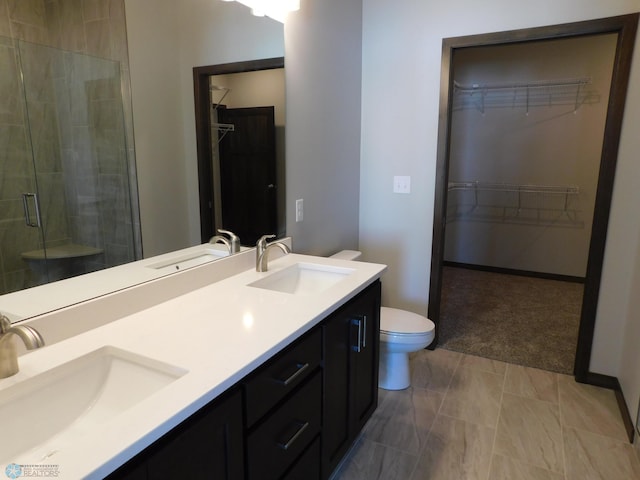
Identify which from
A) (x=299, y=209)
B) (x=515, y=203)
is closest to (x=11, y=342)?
(x=299, y=209)

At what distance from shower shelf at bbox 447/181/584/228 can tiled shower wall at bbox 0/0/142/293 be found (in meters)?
4.20

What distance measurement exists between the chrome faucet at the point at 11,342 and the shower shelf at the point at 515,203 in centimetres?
463

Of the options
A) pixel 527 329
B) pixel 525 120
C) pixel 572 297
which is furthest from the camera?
pixel 525 120

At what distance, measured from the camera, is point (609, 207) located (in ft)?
7.72

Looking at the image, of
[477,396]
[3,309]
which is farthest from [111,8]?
[477,396]

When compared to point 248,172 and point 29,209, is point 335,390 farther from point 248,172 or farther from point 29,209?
point 29,209

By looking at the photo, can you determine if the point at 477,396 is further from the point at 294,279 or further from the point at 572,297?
the point at 572,297

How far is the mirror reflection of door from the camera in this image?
184cm

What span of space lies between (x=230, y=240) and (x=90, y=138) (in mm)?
747

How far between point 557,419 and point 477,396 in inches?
16.1

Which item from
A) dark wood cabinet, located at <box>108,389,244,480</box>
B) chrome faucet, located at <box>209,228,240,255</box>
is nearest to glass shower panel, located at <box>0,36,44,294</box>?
dark wood cabinet, located at <box>108,389,244,480</box>

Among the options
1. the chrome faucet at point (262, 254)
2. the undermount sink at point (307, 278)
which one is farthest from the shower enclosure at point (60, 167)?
the undermount sink at point (307, 278)

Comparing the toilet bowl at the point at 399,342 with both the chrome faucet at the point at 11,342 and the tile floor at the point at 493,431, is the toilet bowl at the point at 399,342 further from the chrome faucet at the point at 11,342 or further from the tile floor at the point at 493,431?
the chrome faucet at the point at 11,342

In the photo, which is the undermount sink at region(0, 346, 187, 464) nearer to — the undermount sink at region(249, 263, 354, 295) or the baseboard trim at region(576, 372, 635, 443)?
the undermount sink at region(249, 263, 354, 295)
